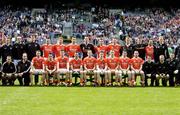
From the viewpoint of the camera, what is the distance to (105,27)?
4862cm

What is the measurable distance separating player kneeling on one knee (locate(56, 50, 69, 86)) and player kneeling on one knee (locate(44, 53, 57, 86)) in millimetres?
153

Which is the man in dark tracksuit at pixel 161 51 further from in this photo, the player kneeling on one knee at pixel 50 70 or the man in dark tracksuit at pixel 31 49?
the man in dark tracksuit at pixel 31 49

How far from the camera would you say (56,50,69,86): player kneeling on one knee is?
21477 mm

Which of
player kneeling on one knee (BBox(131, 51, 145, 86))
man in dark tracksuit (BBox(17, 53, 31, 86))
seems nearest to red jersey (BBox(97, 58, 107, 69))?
player kneeling on one knee (BBox(131, 51, 145, 86))

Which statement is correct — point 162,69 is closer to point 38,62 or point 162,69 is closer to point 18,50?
point 38,62

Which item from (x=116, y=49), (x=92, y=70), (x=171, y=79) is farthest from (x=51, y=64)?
(x=171, y=79)

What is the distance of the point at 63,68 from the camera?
21.8 m
